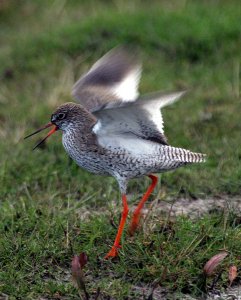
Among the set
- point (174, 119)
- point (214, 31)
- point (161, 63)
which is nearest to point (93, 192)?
point (174, 119)

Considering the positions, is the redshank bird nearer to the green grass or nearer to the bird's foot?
the bird's foot

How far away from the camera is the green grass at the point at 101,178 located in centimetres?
490

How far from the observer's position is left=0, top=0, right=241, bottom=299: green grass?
4902mm

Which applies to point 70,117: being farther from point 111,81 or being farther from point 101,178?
point 101,178

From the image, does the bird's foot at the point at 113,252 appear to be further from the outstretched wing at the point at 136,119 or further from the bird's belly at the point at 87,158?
the outstretched wing at the point at 136,119


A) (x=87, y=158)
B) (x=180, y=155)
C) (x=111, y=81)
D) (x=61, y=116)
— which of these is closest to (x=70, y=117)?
(x=61, y=116)

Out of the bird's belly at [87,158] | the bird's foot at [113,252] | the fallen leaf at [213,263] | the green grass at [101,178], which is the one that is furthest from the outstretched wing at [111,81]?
the fallen leaf at [213,263]

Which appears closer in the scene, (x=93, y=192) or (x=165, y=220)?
(x=165, y=220)

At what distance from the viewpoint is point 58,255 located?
5.04 metres

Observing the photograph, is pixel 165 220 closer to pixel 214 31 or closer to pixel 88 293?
pixel 88 293

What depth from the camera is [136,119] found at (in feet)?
16.6

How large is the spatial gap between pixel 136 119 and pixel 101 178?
1.40 m

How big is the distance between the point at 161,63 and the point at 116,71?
261 centimetres

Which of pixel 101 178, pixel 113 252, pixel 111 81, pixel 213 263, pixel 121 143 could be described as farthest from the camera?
pixel 101 178
